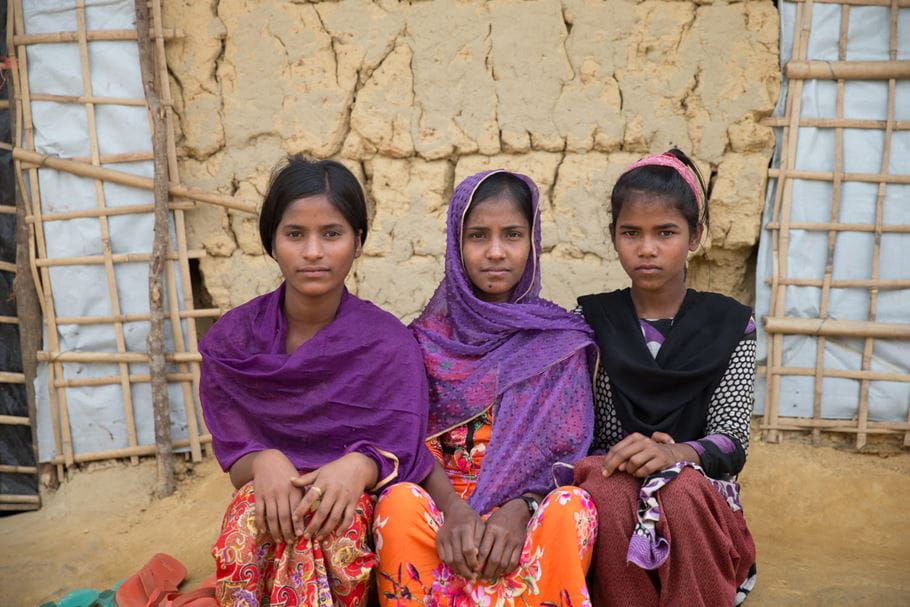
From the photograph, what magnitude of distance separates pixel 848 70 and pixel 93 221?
3.35m

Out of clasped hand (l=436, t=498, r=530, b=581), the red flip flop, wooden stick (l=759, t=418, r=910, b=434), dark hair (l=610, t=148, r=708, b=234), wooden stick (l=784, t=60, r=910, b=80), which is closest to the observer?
clasped hand (l=436, t=498, r=530, b=581)

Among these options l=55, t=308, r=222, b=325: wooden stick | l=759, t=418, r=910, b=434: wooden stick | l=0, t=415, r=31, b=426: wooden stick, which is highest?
l=55, t=308, r=222, b=325: wooden stick

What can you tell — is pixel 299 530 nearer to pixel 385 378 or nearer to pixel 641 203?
pixel 385 378

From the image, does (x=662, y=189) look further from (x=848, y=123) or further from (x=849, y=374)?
(x=849, y=374)

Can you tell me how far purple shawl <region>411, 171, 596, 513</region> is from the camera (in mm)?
2547

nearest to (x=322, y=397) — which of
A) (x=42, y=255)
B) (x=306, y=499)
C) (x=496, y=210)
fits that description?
(x=306, y=499)

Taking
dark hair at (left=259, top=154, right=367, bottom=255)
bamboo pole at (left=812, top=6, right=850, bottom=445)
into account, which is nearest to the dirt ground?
bamboo pole at (left=812, top=6, right=850, bottom=445)

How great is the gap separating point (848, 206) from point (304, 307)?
2406 millimetres

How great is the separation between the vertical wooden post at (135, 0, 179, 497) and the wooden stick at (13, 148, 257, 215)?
79 millimetres

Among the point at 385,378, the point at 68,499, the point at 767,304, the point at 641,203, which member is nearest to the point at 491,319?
the point at 385,378

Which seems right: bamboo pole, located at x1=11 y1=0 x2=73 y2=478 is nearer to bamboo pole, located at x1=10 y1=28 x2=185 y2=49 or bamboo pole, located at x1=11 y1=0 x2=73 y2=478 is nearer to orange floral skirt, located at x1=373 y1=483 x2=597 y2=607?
bamboo pole, located at x1=10 y1=28 x2=185 y2=49

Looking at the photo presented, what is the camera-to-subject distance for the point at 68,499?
12.6ft

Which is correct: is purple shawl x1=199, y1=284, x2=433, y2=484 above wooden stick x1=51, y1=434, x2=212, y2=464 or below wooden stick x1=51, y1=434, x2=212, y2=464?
above

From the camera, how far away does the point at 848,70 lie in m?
3.58
